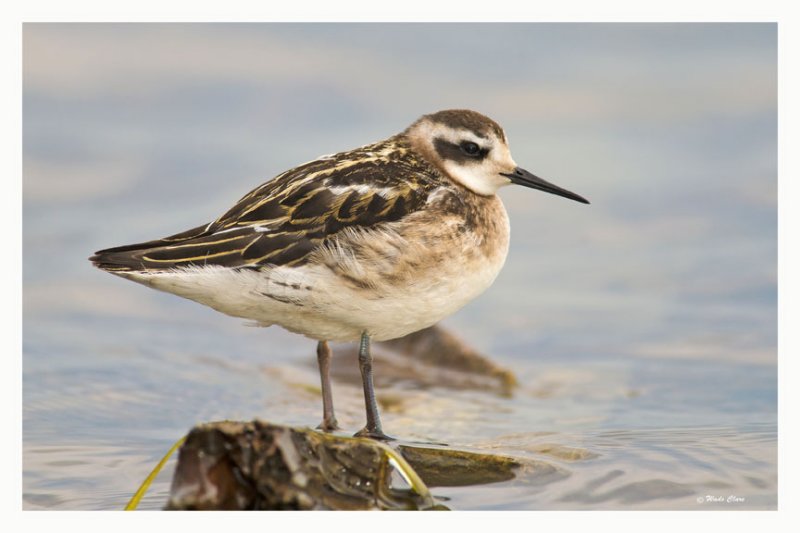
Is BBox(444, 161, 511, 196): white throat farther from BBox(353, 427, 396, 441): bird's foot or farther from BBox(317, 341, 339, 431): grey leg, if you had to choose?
BBox(353, 427, 396, 441): bird's foot

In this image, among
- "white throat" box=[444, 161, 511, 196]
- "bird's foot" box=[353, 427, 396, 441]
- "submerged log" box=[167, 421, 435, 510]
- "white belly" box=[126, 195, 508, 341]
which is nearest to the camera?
"submerged log" box=[167, 421, 435, 510]

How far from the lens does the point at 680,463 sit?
27.1 feet

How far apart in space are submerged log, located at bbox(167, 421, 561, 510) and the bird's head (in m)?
2.43

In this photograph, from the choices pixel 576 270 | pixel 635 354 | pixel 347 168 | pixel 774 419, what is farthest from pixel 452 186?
pixel 576 270

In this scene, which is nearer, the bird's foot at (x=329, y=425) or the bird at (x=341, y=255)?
the bird at (x=341, y=255)

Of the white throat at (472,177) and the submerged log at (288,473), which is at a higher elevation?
the white throat at (472,177)

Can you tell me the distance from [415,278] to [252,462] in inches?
94.6

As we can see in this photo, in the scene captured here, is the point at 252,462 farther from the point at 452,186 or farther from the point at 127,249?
the point at 452,186

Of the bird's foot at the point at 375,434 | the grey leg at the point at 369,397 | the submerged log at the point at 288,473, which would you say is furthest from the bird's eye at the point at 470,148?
the submerged log at the point at 288,473

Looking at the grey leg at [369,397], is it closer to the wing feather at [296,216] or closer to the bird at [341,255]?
the bird at [341,255]

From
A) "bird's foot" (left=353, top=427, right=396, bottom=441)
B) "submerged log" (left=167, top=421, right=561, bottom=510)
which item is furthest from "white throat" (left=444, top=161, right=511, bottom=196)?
"submerged log" (left=167, top=421, right=561, bottom=510)

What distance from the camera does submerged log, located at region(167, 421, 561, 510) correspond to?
19.9ft

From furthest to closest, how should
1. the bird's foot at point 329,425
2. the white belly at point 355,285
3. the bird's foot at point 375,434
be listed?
the bird's foot at point 329,425
the bird's foot at point 375,434
the white belly at point 355,285

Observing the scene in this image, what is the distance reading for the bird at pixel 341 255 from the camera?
7949mm
